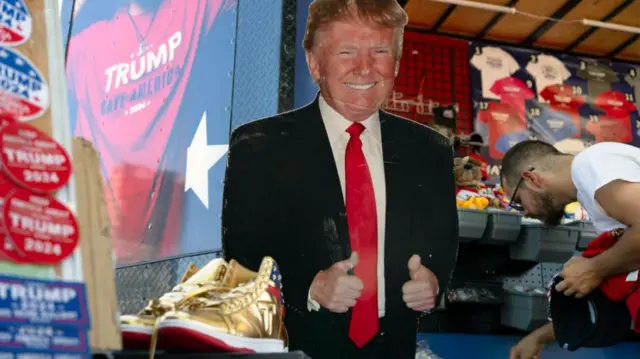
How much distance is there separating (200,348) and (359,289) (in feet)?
2.41

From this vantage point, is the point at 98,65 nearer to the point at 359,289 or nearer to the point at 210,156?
the point at 210,156

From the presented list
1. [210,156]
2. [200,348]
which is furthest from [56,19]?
[210,156]

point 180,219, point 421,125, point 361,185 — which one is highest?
point 421,125

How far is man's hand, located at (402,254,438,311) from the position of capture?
1.55 metres

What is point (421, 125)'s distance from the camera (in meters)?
1.78

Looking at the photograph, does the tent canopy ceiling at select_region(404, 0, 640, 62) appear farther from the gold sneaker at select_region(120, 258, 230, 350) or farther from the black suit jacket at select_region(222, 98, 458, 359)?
the gold sneaker at select_region(120, 258, 230, 350)

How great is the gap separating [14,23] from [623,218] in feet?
5.20

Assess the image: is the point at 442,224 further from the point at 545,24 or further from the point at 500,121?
the point at 545,24

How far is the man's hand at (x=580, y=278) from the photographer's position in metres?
1.84

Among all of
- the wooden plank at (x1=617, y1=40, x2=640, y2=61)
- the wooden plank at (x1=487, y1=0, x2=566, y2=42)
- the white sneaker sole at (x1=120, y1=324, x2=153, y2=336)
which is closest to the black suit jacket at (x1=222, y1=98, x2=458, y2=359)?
the white sneaker sole at (x1=120, y1=324, x2=153, y2=336)

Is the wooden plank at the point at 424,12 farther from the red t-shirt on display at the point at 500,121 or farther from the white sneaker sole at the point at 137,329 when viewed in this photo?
the white sneaker sole at the point at 137,329

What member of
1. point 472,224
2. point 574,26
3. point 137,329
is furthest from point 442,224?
point 574,26

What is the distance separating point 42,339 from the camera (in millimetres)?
599

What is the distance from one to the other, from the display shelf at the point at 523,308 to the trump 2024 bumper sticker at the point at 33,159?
197cm
